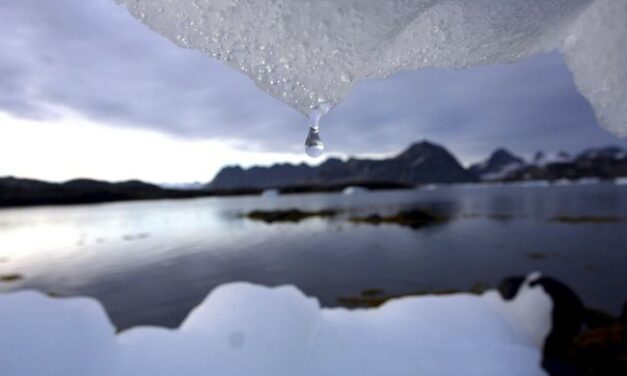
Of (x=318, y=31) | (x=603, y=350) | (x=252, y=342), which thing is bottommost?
(x=603, y=350)

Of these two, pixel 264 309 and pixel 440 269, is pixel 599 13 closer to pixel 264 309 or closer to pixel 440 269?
pixel 264 309

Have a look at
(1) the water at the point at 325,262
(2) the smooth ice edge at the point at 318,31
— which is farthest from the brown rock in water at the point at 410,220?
(2) the smooth ice edge at the point at 318,31

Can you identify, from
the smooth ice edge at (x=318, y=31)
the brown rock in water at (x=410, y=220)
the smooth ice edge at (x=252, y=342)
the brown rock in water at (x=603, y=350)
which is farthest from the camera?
the brown rock in water at (x=410, y=220)

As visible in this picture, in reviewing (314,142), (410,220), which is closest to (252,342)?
(314,142)

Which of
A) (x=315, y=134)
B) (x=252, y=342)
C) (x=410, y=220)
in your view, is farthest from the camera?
(x=410, y=220)

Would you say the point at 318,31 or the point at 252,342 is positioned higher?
the point at 318,31

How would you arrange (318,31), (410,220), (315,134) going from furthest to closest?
(410,220) → (315,134) → (318,31)

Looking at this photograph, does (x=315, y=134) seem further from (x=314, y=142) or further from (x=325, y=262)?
(x=325, y=262)

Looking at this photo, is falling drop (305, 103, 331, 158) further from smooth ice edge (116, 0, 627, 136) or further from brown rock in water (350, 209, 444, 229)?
brown rock in water (350, 209, 444, 229)

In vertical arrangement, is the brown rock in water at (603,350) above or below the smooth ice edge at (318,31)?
below

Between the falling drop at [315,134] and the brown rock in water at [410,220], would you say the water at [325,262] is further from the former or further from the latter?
the falling drop at [315,134]
